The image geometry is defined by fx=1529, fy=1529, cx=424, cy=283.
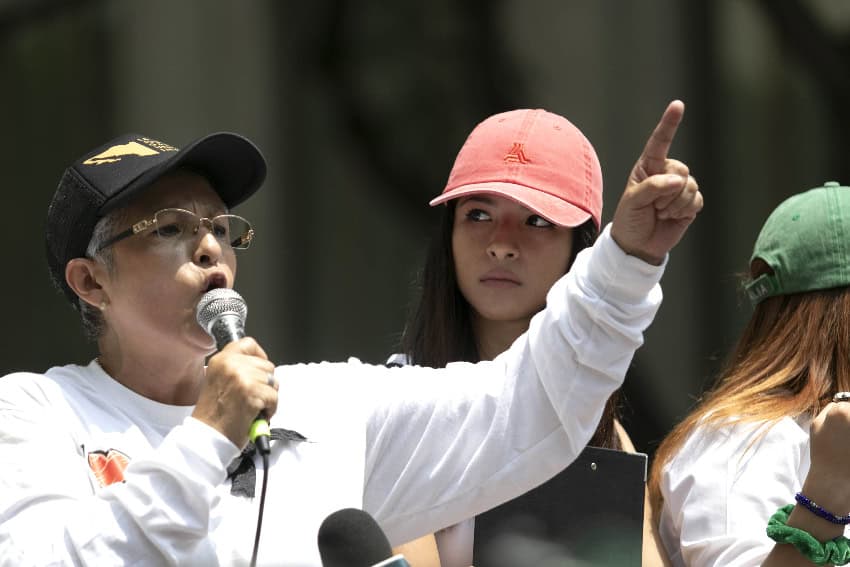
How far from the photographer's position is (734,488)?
10.2 feet

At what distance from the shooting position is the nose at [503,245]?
11.6ft

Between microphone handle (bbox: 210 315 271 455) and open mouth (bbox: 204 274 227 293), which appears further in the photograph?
open mouth (bbox: 204 274 227 293)

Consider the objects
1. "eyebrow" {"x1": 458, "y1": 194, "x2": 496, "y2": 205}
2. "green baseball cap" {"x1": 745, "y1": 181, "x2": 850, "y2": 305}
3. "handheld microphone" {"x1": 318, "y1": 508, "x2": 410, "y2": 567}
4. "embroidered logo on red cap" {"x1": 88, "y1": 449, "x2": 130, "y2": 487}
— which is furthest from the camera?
"eyebrow" {"x1": 458, "y1": 194, "x2": 496, "y2": 205}

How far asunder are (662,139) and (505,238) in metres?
1.11

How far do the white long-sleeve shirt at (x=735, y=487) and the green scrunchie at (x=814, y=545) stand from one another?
0.10 meters

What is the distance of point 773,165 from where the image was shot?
7.23 metres

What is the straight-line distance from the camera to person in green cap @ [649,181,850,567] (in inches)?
114

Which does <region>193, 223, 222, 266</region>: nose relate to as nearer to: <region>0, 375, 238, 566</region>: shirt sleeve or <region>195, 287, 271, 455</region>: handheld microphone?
<region>195, 287, 271, 455</region>: handheld microphone

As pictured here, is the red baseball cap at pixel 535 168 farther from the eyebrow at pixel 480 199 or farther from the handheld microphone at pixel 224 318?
the handheld microphone at pixel 224 318

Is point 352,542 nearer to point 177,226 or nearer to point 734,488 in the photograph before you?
point 177,226

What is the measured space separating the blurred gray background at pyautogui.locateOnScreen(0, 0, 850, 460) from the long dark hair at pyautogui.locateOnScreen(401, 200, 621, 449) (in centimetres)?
287

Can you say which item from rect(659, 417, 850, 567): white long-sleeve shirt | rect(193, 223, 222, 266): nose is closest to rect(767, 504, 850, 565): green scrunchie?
rect(659, 417, 850, 567): white long-sleeve shirt

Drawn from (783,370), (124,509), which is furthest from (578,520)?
(124,509)

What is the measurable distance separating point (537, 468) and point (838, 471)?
574mm
